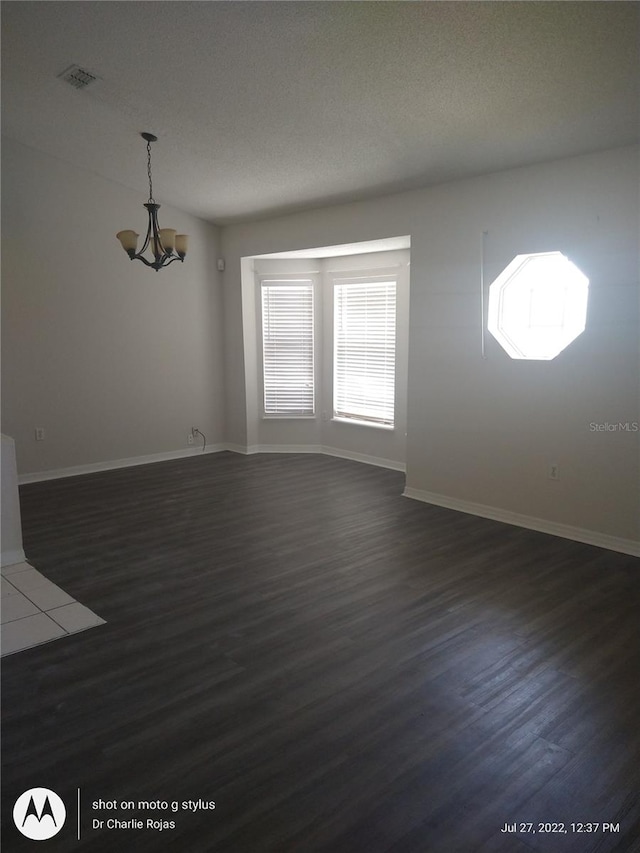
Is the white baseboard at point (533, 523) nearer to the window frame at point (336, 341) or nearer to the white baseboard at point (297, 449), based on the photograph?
the window frame at point (336, 341)

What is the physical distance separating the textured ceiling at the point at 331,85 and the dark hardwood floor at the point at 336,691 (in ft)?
9.36

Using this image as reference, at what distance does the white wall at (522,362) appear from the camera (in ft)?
12.8

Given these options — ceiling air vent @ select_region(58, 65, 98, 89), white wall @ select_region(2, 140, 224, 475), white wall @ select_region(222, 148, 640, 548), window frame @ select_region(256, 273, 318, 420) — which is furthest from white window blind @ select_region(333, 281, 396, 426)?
ceiling air vent @ select_region(58, 65, 98, 89)

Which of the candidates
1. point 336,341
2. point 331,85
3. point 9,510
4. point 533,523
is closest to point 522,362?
point 533,523

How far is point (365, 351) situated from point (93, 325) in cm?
296

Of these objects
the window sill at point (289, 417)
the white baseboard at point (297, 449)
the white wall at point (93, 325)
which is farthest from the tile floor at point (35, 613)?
the window sill at point (289, 417)

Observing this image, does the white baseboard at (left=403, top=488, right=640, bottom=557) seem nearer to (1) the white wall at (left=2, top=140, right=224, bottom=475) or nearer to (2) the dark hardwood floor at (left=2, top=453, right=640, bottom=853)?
(2) the dark hardwood floor at (left=2, top=453, right=640, bottom=853)

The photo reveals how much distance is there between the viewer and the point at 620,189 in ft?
12.5

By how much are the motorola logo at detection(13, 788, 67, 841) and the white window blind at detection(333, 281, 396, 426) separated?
4968mm

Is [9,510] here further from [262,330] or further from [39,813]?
[262,330]

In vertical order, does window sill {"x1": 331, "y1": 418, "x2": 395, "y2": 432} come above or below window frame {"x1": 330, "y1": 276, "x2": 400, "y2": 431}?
below

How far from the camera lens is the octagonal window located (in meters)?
4.27

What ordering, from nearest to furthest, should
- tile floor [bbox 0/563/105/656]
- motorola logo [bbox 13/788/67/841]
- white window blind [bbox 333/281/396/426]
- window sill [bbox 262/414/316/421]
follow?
1. motorola logo [bbox 13/788/67/841]
2. tile floor [bbox 0/563/105/656]
3. white window blind [bbox 333/281/396/426]
4. window sill [bbox 262/414/316/421]

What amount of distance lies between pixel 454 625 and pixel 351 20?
3209mm
